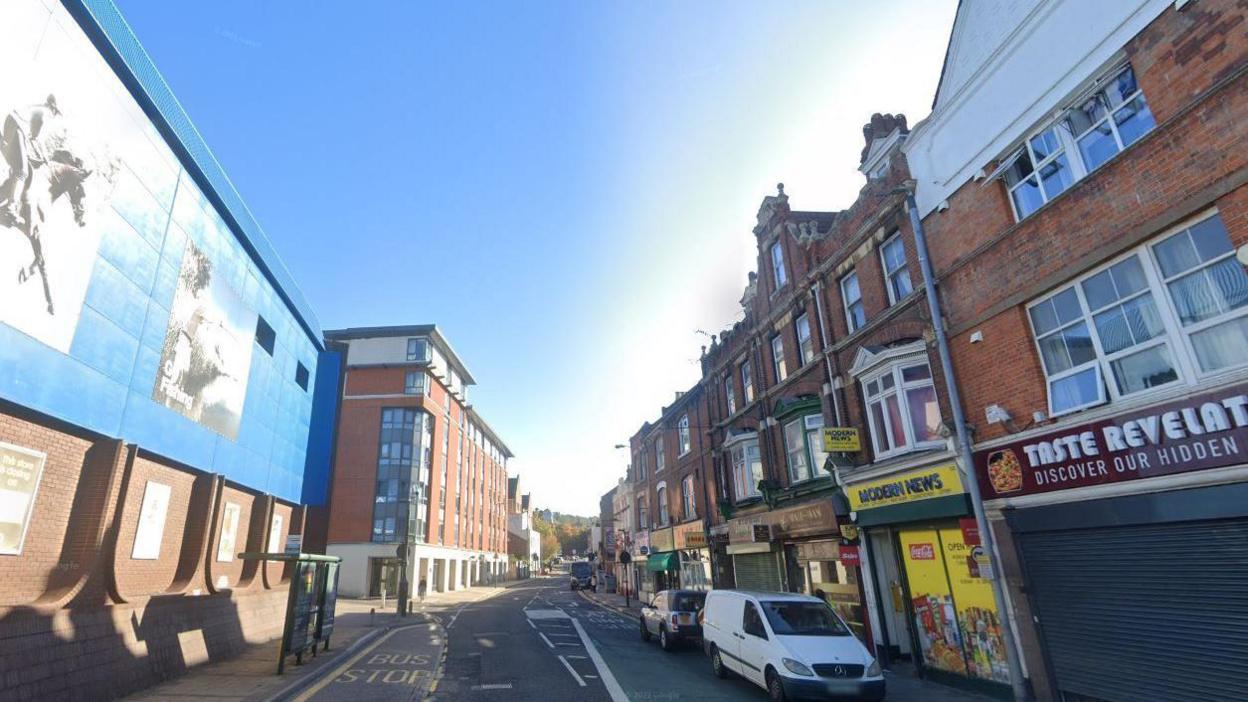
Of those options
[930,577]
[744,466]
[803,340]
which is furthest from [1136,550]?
[744,466]

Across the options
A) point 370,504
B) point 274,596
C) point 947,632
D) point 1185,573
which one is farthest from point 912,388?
point 370,504

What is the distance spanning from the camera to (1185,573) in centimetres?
799

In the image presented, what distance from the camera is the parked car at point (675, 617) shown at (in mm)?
16250

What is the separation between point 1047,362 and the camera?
10398 millimetres

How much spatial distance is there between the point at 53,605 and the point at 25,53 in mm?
8372

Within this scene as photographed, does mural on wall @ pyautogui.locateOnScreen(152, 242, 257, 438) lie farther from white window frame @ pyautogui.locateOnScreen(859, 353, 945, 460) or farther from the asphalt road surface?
white window frame @ pyautogui.locateOnScreen(859, 353, 945, 460)

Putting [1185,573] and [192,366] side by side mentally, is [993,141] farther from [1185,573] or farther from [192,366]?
[192,366]

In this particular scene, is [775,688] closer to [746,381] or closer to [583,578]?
[746,381]

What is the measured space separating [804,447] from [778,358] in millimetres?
3624

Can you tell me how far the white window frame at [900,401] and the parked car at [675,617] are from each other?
665cm

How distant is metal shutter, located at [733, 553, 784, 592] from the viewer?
19722 mm

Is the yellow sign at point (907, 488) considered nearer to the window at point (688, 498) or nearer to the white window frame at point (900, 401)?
the white window frame at point (900, 401)

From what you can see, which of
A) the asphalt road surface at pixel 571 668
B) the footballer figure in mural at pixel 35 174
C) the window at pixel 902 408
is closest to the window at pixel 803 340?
the window at pixel 902 408

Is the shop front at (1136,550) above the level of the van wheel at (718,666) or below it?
above
